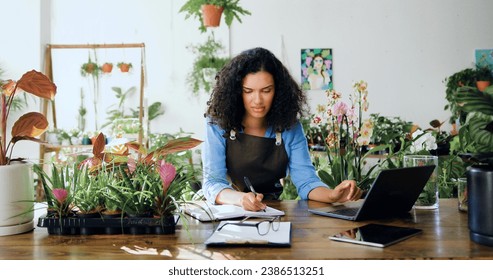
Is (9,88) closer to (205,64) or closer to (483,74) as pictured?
(205,64)

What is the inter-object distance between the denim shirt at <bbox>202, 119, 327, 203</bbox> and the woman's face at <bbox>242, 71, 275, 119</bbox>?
0.21 m

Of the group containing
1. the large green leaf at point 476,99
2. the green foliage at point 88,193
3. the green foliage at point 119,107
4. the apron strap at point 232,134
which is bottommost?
the green foliage at point 88,193

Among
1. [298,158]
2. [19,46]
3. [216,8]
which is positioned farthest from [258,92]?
[19,46]

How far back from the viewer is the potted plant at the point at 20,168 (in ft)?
4.57

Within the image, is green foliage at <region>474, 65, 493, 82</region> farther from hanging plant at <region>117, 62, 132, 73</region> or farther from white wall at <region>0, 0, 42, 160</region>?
white wall at <region>0, 0, 42, 160</region>

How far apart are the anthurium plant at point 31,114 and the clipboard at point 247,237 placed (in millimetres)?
620

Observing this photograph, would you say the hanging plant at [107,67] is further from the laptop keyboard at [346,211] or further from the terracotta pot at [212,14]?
the laptop keyboard at [346,211]

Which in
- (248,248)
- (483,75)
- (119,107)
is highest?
(483,75)

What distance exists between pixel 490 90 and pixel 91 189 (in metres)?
1.12

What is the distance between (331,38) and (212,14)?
185 cm

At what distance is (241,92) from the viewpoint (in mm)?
2316

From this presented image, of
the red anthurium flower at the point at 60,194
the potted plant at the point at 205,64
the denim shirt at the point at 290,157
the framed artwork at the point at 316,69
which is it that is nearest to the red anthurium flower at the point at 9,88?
the red anthurium flower at the point at 60,194

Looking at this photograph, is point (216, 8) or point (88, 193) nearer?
point (88, 193)

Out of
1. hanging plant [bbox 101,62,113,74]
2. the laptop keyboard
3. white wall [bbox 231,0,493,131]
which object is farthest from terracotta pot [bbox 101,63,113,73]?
the laptop keyboard
